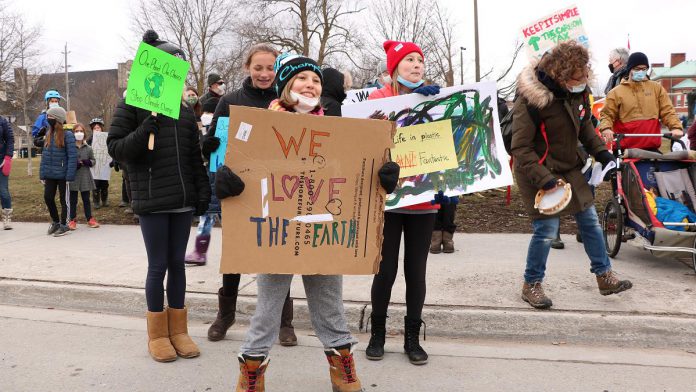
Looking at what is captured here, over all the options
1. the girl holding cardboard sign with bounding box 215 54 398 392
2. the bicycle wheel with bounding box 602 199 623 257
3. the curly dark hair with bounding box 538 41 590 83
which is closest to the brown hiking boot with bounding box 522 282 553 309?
the curly dark hair with bounding box 538 41 590 83

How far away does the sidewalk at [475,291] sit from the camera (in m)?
3.94

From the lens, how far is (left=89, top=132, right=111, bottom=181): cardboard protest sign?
32.6 feet

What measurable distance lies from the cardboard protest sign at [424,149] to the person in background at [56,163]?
5.89 metres

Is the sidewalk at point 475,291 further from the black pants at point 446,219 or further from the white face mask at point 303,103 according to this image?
the white face mask at point 303,103

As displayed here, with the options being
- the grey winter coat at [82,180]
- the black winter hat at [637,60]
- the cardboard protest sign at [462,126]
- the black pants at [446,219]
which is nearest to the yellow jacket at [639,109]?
the black winter hat at [637,60]

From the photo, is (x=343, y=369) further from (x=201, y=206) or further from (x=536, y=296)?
(x=536, y=296)

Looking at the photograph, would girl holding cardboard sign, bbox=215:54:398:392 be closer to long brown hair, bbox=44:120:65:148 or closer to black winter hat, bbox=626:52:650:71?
black winter hat, bbox=626:52:650:71

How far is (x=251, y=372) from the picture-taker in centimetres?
275

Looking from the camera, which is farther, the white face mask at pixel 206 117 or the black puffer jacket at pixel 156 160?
the white face mask at pixel 206 117

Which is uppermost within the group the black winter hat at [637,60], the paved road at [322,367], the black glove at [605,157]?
the black winter hat at [637,60]

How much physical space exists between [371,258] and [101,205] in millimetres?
8821

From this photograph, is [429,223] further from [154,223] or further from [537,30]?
[537,30]

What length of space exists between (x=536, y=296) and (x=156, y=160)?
2890 millimetres

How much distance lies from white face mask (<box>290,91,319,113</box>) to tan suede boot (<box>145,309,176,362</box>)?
181 centimetres
